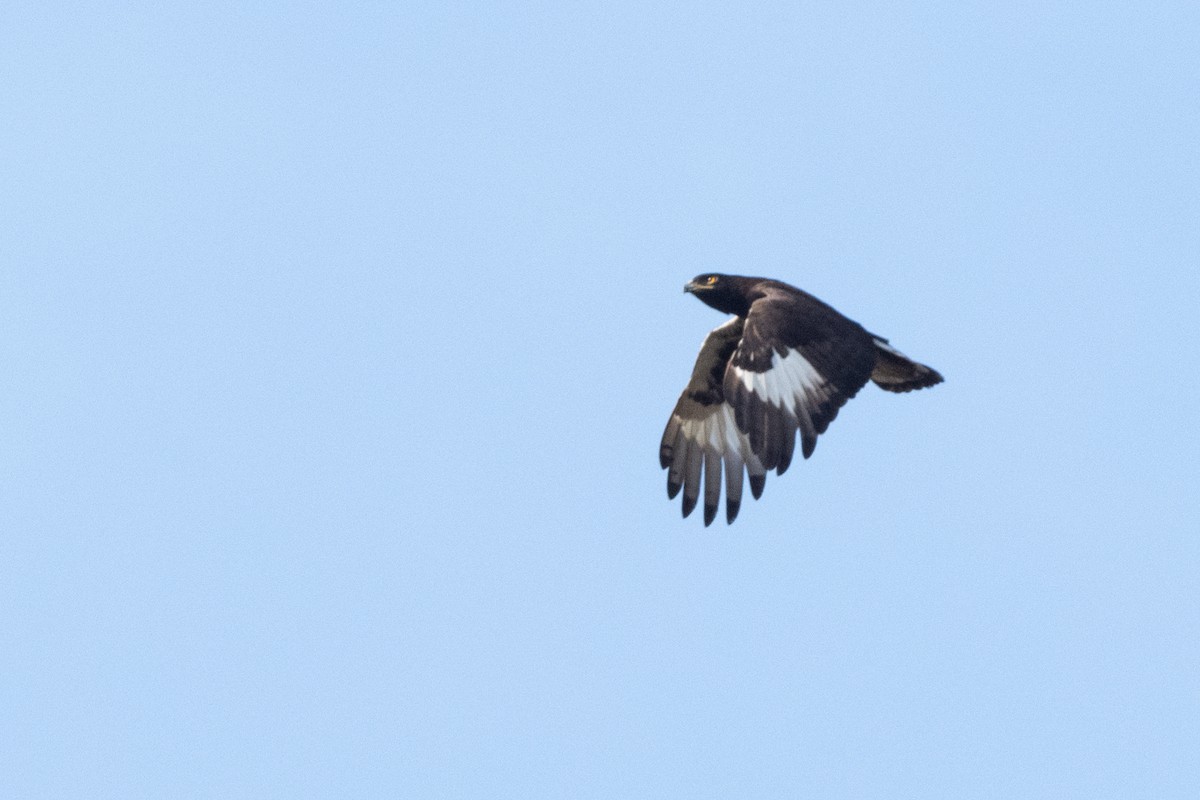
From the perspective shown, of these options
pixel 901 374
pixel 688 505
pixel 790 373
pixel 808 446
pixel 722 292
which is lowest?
pixel 808 446

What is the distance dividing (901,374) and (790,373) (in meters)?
2.69

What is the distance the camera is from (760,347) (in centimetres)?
1930

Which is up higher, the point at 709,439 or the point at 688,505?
the point at 709,439

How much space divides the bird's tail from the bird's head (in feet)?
4.59

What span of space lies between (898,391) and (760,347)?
280 cm

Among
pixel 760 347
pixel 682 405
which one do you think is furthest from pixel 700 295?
pixel 760 347

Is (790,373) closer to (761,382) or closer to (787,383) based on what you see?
(787,383)

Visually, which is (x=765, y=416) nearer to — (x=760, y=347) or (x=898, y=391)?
(x=760, y=347)

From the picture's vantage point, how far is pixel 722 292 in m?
21.5

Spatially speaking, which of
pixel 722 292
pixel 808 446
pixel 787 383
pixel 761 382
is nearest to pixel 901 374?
pixel 722 292

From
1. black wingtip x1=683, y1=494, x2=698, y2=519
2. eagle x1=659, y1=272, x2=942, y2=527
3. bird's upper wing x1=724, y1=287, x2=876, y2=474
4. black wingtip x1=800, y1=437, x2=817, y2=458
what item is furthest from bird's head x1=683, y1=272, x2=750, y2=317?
black wingtip x1=800, y1=437, x2=817, y2=458

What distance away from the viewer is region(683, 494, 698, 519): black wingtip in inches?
832

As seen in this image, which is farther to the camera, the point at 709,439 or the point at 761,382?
the point at 709,439

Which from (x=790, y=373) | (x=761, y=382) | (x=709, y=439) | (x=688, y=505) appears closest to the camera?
(x=761, y=382)
